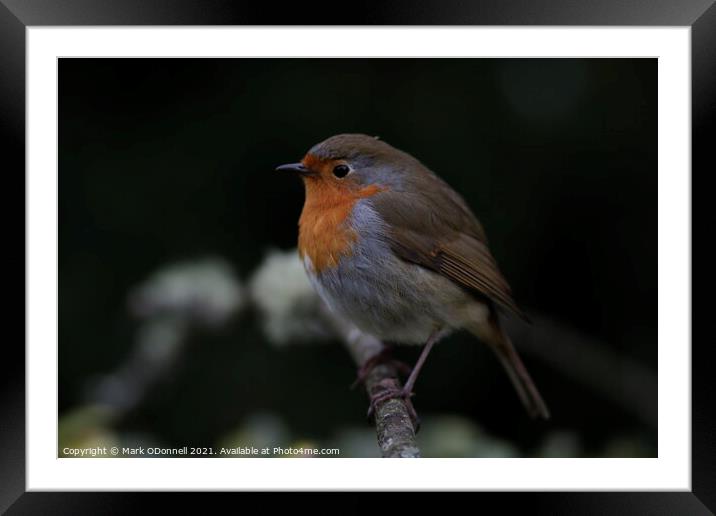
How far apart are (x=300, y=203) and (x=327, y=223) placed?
90 cm

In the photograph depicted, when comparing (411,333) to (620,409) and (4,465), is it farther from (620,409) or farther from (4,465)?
(4,465)

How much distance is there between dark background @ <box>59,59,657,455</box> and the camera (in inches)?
143

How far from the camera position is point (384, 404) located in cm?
318

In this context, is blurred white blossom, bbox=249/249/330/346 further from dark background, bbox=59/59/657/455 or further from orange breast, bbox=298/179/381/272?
orange breast, bbox=298/179/381/272

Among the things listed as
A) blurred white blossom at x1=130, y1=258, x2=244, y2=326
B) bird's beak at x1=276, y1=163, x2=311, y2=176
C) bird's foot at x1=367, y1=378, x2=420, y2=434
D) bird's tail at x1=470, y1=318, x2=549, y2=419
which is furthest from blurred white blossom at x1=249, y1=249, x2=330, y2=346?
bird's tail at x1=470, y1=318, x2=549, y2=419

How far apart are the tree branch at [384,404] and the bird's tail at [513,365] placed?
0.51 metres

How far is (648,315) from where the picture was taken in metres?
3.15

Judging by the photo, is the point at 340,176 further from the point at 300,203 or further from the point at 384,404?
the point at 384,404

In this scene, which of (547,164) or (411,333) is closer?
(411,333)

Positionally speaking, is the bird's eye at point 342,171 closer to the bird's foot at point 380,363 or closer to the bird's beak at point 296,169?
the bird's beak at point 296,169

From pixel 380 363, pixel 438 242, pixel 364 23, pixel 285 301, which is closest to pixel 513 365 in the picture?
pixel 380 363

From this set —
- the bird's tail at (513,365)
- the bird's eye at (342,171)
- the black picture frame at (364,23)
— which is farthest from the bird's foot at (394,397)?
the bird's eye at (342,171)

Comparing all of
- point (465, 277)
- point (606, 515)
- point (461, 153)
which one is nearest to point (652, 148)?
point (465, 277)

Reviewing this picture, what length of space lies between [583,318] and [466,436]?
3.88 feet
